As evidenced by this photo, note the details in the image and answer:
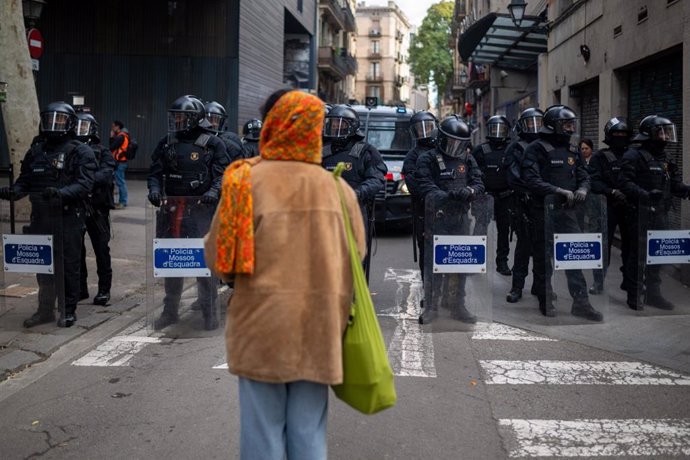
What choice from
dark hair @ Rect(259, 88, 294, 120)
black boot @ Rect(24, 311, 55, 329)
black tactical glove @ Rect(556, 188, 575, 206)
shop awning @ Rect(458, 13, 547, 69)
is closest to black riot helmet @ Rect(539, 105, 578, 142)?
black tactical glove @ Rect(556, 188, 575, 206)

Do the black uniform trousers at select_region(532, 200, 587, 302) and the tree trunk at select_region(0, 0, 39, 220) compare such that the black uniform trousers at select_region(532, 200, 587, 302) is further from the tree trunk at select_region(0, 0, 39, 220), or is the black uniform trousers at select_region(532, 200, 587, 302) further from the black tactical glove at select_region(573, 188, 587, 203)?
the tree trunk at select_region(0, 0, 39, 220)

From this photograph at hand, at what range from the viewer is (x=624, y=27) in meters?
14.4

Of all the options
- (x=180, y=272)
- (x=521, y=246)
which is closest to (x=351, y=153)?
(x=180, y=272)

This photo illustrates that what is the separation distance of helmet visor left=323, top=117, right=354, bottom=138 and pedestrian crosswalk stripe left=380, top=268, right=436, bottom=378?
6.54 feet

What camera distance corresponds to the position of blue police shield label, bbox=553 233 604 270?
830cm

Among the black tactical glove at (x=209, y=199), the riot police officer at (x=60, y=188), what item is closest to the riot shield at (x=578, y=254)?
the black tactical glove at (x=209, y=199)

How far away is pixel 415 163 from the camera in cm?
879

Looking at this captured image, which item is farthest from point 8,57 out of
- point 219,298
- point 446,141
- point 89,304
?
point 446,141

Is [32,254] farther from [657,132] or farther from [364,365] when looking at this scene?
[657,132]

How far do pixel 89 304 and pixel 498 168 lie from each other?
564 cm

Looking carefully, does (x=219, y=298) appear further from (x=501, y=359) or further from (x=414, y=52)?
(x=414, y=52)

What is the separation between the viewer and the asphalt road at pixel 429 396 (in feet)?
15.9

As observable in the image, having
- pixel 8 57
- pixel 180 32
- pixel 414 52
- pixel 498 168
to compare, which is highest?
pixel 414 52

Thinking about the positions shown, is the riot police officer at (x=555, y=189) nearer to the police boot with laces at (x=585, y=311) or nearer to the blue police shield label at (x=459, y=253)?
the police boot with laces at (x=585, y=311)
